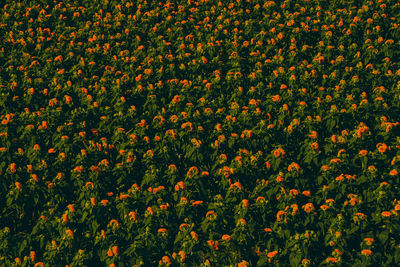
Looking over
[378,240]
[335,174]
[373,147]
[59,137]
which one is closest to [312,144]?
[335,174]

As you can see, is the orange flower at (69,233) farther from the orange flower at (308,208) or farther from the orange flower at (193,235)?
the orange flower at (308,208)

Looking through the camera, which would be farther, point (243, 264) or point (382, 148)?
point (382, 148)

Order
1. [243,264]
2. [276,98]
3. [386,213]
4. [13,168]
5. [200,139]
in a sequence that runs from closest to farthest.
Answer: [243,264], [386,213], [13,168], [200,139], [276,98]

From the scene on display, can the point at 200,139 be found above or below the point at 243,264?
above

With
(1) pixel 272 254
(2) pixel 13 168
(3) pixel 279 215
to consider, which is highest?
(2) pixel 13 168

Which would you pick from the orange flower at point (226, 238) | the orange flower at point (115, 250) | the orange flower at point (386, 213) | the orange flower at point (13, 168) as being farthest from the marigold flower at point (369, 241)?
the orange flower at point (13, 168)

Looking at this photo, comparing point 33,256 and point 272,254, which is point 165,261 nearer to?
point 272,254

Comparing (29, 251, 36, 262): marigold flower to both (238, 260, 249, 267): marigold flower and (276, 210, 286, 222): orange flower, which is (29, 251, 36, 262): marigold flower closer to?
(238, 260, 249, 267): marigold flower

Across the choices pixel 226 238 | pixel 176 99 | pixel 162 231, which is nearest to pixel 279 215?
pixel 226 238
